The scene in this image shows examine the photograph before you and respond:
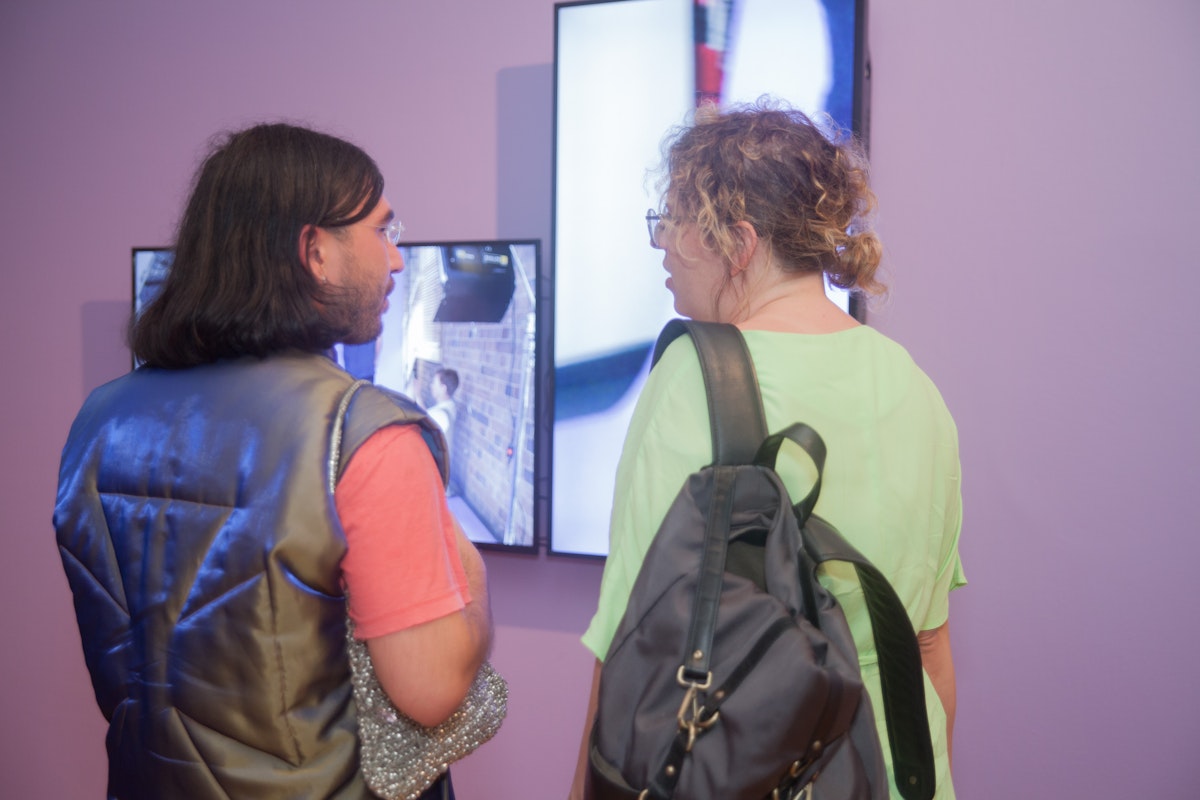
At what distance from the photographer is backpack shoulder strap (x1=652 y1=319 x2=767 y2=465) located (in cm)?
89

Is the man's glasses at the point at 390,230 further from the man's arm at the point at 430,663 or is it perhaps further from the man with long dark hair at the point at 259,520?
the man's arm at the point at 430,663

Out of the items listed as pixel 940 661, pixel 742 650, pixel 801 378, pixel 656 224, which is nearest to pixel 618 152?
pixel 656 224

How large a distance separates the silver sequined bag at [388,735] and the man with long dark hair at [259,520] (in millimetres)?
14

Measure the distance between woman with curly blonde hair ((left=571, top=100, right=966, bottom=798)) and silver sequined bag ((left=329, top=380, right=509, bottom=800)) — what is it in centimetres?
21

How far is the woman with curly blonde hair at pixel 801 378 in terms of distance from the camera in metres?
0.94

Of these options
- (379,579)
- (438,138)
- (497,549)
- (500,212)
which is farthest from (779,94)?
(379,579)

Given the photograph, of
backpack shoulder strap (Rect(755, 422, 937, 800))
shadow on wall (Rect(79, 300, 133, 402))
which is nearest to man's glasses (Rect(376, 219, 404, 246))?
backpack shoulder strap (Rect(755, 422, 937, 800))

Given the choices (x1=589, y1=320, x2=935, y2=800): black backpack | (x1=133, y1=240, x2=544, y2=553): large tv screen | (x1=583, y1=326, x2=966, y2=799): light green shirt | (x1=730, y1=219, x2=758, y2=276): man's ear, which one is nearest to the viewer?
(x1=589, y1=320, x2=935, y2=800): black backpack

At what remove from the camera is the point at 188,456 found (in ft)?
3.29

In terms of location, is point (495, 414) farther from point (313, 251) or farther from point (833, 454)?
point (833, 454)

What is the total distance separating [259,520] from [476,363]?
1.17m

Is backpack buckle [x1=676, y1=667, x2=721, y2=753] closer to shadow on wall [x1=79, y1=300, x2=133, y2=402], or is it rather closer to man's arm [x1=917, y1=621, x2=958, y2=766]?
man's arm [x1=917, y1=621, x2=958, y2=766]

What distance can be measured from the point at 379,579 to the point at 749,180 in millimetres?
628

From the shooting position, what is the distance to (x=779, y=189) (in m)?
1.02
